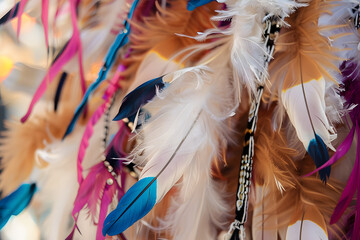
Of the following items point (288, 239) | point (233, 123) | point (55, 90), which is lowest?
point (288, 239)

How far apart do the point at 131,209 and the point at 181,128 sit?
127mm

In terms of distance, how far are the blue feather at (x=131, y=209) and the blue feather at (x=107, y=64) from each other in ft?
0.61

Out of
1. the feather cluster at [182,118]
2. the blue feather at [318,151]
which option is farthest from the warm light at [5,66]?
the blue feather at [318,151]

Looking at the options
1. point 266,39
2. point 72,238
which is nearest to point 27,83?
point 72,238

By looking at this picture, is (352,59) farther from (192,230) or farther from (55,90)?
(55,90)

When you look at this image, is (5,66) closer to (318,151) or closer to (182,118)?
(182,118)

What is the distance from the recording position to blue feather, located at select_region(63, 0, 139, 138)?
22.6 inches

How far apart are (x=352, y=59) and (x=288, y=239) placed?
280 mm

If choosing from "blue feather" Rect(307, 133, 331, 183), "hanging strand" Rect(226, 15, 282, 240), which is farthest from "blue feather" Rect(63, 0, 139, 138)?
"blue feather" Rect(307, 133, 331, 183)

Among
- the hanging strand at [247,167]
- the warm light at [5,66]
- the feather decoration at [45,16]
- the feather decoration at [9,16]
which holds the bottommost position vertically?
the hanging strand at [247,167]

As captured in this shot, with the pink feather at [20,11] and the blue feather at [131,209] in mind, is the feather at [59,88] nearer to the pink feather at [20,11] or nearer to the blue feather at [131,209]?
the pink feather at [20,11]

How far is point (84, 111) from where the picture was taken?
58cm

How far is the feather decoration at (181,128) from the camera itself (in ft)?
1.54

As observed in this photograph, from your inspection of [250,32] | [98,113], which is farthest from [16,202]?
[250,32]
